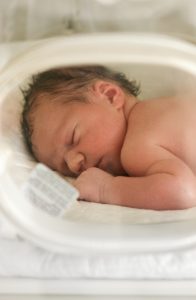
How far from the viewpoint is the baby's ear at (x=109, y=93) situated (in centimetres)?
89

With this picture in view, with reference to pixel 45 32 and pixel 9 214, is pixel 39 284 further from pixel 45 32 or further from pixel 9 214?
pixel 45 32

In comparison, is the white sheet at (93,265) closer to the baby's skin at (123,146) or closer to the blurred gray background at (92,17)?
the baby's skin at (123,146)

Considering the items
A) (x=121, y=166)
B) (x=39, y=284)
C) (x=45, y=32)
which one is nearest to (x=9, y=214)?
(x=39, y=284)

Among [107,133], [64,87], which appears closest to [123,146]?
[107,133]

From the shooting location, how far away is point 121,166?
2.85ft

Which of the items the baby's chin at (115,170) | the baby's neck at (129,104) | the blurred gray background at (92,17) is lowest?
the baby's chin at (115,170)

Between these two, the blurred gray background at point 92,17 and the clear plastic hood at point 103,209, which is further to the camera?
the blurred gray background at point 92,17

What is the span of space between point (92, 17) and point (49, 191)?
12.0 inches

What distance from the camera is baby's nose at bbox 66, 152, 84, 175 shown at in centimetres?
86

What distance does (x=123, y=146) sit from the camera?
2.86 ft

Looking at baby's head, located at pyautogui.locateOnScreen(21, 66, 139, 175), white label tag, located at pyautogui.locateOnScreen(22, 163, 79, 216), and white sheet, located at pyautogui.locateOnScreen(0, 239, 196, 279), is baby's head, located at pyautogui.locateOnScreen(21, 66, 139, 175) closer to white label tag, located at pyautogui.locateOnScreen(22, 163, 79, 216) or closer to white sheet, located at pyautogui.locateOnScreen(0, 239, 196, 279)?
white label tag, located at pyautogui.locateOnScreen(22, 163, 79, 216)

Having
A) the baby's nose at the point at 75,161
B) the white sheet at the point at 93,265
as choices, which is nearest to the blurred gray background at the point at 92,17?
the baby's nose at the point at 75,161

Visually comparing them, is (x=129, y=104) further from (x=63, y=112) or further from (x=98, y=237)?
(x=98, y=237)

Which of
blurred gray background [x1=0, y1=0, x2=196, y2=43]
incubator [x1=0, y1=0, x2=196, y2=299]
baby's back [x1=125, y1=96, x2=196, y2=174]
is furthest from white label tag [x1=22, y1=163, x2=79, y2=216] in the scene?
blurred gray background [x1=0, y1=0, x2=196, y2=43]
